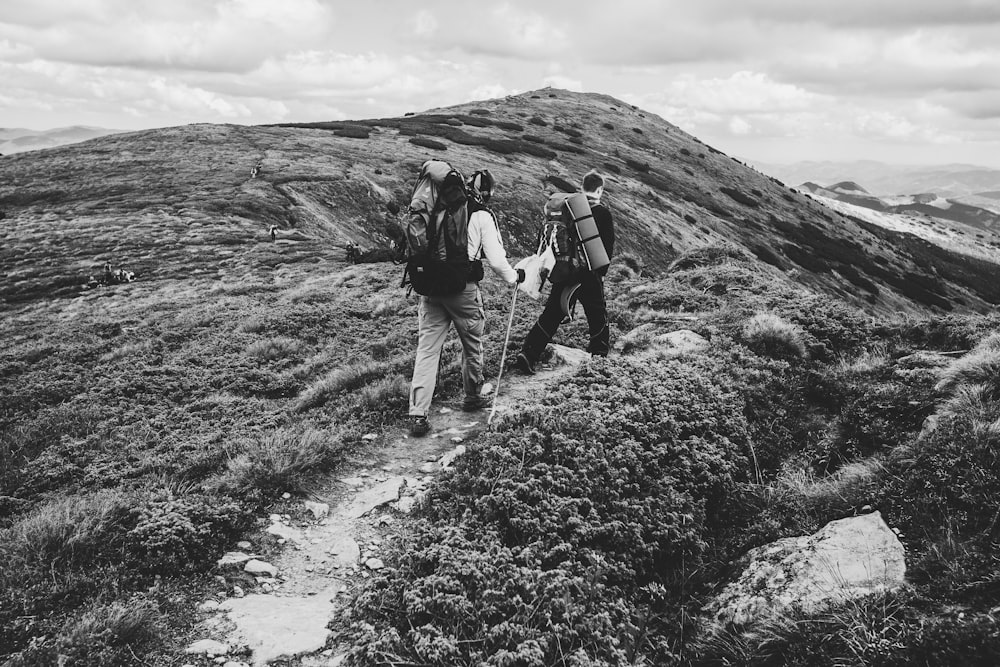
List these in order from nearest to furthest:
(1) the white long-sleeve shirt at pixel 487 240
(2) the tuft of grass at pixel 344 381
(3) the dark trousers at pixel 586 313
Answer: (1) the white long-sleeve shirt at pixel 487 240 < (3) the dark trousers at pixel 586 313 < (2) the tuft of grass at pixel 344 381

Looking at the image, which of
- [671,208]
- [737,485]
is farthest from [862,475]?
[671,208]

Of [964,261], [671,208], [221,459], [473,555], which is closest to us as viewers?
[473,555]

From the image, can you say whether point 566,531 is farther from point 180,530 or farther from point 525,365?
point 525,365

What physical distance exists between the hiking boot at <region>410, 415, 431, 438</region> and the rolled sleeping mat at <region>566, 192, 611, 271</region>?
10.6 feet

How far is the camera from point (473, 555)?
378 centimetres

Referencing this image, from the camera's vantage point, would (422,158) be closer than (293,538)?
No

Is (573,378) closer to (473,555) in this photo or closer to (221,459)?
(473,555)

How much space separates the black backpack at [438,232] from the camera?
6539 millimetres

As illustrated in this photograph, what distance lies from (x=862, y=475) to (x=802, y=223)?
7450 centimetres

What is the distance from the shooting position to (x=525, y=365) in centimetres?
842

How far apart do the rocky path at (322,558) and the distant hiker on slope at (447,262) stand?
0.64m

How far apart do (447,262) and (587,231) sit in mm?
2231

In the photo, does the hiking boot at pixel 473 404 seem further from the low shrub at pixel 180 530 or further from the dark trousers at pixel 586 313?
the low shrub at pixel 180 530

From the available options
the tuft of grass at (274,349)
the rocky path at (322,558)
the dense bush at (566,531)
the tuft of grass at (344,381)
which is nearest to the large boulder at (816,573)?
the dense bush at (566,531)
